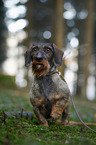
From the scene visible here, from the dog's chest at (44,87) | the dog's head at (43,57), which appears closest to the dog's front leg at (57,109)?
the dog's chest at (44,87)

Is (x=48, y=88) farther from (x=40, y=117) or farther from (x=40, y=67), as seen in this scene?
(x=40, y=117)

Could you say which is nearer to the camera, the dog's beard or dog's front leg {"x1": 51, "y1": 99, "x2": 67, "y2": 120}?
the dog's beard

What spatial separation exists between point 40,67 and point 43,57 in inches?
9.0

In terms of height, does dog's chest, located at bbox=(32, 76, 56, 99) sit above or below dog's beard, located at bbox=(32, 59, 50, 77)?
below

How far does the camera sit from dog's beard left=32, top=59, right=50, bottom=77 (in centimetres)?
372

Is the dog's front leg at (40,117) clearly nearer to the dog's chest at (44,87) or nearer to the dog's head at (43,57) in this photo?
the dog's chest at (44,87)

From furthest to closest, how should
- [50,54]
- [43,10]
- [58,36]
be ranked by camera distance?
1. [43,10]
2. [58,36]
3. [50,54]

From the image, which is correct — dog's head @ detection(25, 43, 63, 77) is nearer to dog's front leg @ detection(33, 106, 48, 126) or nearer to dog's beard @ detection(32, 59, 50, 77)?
dog's beard @ detection(32, 59, 50, 77)

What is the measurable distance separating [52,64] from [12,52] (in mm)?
26186

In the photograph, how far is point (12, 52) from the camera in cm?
2948

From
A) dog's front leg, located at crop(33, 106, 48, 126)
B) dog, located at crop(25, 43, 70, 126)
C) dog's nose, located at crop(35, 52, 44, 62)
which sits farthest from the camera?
dog's front leg, located at crop(33, 106, 48, 126)

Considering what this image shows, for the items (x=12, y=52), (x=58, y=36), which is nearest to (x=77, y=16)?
(x=58, y=36)

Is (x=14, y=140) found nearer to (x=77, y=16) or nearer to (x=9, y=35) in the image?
(x=77, y=16)

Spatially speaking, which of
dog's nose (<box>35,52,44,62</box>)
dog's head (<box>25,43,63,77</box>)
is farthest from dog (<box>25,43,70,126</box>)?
dog's nose (<box>35,52,44,62</box>)
